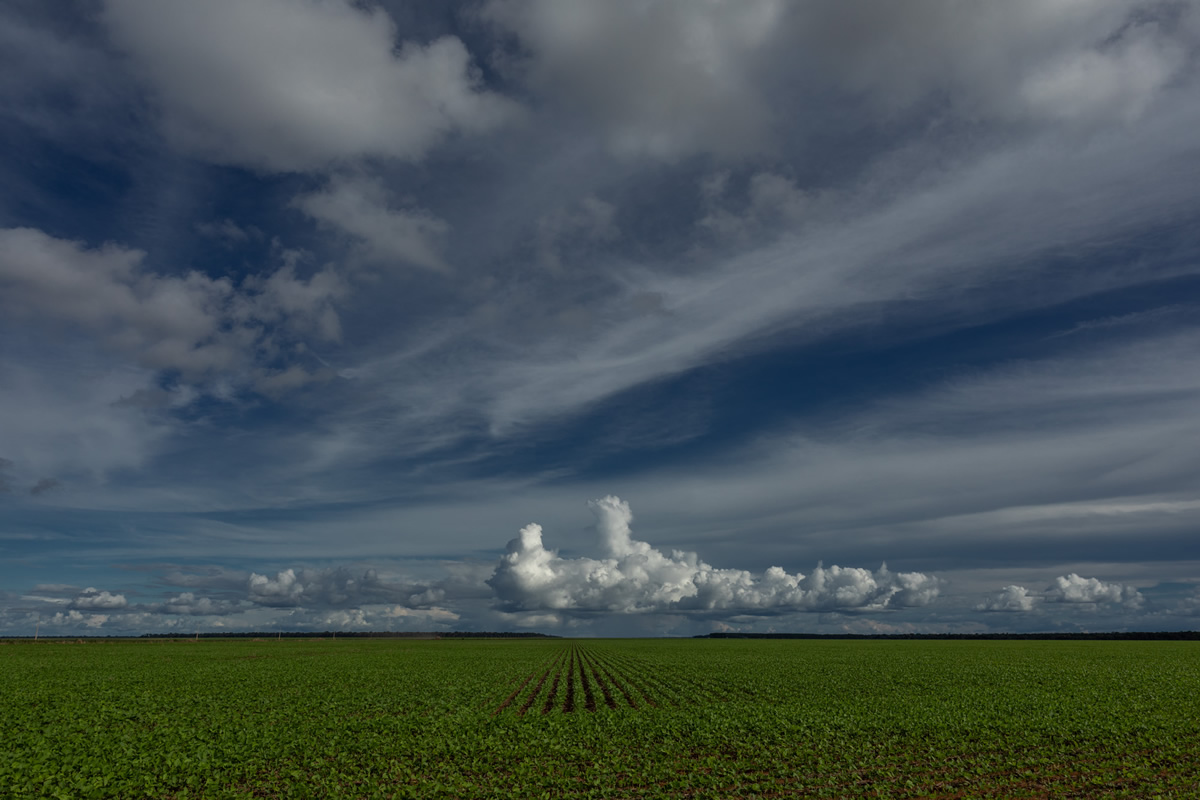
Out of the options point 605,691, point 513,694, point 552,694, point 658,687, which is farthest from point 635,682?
point 513,694

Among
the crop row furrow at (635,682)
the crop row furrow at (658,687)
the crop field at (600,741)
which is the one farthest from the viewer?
the crop row furrow at (635,682)

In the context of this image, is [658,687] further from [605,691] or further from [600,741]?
[600,741]

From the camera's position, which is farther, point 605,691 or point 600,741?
point 605,691

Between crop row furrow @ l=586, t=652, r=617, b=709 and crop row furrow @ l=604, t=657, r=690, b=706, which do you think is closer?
crop row furrow @ l=586, t=652, r=617, b=709

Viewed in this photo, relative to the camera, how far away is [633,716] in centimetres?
3788

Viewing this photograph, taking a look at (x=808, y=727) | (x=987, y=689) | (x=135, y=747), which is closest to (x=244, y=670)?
(x=135, y=747)

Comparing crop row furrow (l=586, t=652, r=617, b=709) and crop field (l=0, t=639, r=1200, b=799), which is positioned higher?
crop field (l=0, t=639, r=1200, b=799)

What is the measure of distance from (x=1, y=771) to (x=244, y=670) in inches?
2332

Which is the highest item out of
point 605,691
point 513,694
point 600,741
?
point 600,741

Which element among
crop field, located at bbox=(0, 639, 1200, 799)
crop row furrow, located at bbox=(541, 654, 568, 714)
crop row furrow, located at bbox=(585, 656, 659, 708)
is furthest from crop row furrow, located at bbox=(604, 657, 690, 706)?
crop row furrow, located at bbox=(541, 654, 568, 714)

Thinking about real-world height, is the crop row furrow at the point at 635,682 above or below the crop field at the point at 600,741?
below

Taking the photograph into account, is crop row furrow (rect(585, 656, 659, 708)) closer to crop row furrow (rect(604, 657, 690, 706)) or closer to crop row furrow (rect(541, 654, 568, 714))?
crop row furrow (rect(604, 657, 690, 706))

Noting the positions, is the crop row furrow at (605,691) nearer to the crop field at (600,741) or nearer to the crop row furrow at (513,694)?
the crop field at (600,741)

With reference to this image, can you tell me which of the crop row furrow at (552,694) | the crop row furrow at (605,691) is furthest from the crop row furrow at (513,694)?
the crop row furrow at (605,691)
